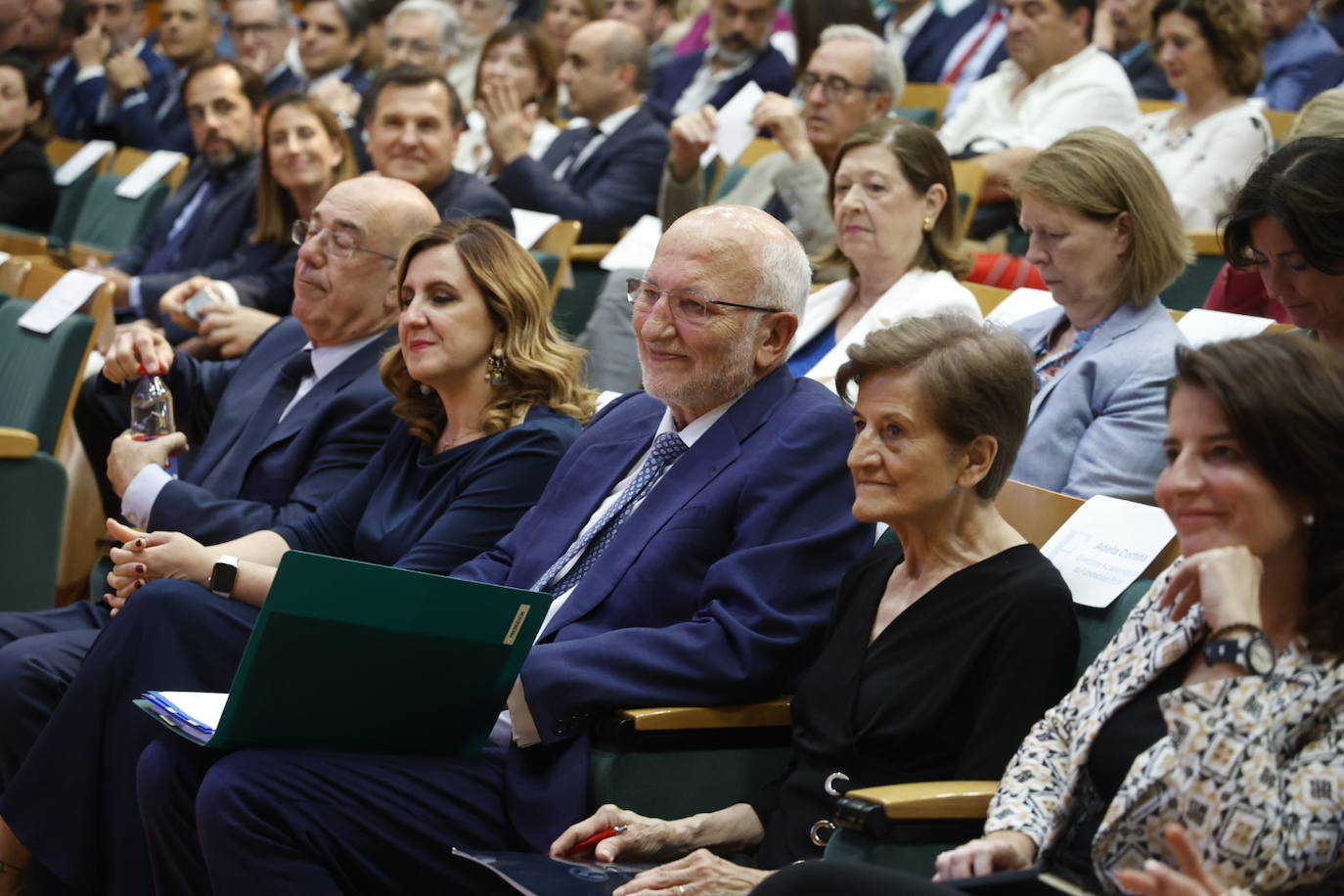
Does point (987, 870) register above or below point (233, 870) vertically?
above

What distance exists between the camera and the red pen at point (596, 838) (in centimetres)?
220

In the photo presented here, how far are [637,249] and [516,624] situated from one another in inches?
100

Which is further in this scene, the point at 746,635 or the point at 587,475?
the point at 587,475

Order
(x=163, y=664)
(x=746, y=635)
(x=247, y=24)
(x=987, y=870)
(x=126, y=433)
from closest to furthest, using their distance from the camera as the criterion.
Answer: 1. (x=987, y=870)
2. (x=746, y=635)
3. (x=163, y=664)
4. (x=126, y=433)
5. (x=247, y=24)

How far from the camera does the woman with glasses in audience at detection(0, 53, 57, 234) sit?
6.98 metres

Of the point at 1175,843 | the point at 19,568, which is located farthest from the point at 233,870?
the point at 19,568

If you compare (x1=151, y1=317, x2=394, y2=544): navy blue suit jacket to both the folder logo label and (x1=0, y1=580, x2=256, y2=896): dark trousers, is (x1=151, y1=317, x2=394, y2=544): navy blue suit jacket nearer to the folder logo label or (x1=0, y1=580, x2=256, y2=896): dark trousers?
(x1=0, y1=580, x2=256, y2=896): dark trousers

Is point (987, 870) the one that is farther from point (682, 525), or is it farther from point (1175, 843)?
point (682, 525)

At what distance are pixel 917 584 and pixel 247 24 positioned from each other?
23.2 ft

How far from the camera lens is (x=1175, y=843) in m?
1.52

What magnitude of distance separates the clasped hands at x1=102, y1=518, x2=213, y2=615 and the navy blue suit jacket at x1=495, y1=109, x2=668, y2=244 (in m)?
2.52

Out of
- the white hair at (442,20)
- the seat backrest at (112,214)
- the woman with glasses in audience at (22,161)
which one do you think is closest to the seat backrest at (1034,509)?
the seat backrest at (112,214)

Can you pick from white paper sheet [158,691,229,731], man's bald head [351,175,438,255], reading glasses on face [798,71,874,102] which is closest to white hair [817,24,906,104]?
reading glasses on face [798,71,874,102]

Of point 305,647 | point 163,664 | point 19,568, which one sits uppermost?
point 305,647
